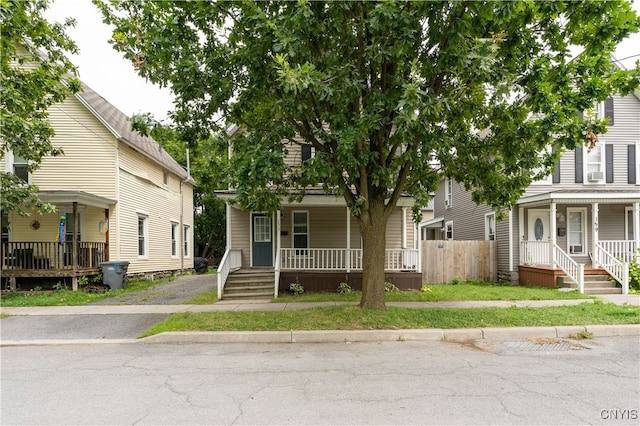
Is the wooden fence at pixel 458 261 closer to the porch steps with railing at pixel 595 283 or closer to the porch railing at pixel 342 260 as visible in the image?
the porch railing at pixel 342 260

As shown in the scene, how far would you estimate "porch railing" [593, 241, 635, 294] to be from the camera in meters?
11.8

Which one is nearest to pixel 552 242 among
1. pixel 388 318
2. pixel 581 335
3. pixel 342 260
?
pixel 581 335

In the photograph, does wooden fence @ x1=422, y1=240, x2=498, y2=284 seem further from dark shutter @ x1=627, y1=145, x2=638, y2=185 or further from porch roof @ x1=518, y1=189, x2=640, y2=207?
dark shutter @ x1=627, y1=145, x2=638, y2=185

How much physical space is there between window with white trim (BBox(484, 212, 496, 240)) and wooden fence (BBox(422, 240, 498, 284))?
732mm

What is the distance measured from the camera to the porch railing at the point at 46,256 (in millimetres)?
12508

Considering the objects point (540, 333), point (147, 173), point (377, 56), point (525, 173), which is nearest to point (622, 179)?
point (525, 173)

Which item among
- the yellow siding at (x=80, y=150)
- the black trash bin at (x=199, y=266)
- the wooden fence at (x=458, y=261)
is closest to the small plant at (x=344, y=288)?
the wooden fence at (x=458, y=261)

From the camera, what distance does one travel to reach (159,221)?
18391mm

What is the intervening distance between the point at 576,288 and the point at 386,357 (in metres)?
9.60

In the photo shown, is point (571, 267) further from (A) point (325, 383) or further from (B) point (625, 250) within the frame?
(A) point (325, 383)

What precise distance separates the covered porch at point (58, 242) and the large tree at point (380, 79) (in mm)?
7067

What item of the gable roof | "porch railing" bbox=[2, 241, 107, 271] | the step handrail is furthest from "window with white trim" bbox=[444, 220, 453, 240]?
"porch railing" bbox=[2, 241, 107, 271]

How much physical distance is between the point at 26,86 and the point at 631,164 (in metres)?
20.8

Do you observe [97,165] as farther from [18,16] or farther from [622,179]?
[622,179]
